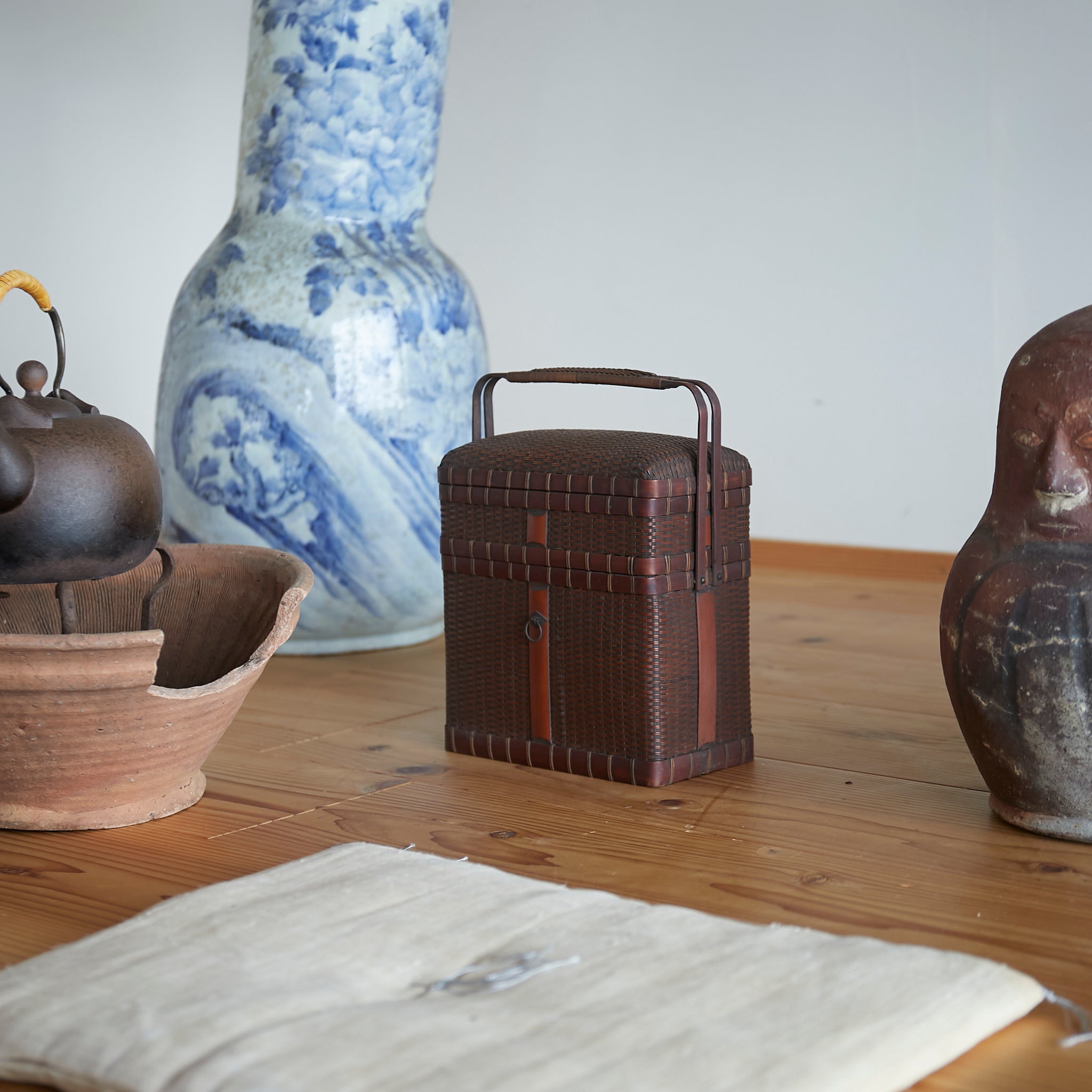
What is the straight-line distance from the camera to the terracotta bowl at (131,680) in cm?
104

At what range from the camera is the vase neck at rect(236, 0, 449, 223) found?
5.91 feet

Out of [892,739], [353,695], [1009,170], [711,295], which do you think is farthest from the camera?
[711,295]

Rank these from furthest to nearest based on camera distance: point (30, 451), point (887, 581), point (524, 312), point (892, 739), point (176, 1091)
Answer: point (524, 312)
point (887, 581)
point (892, 739)
point (30, 451)
point (176, 1091)

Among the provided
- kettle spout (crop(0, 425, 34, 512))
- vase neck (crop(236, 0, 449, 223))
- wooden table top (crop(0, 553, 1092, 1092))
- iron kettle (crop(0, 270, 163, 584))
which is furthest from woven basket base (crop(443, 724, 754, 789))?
vase neck (crop(236, 0, 449, 223))

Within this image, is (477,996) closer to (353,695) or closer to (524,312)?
(353,695)

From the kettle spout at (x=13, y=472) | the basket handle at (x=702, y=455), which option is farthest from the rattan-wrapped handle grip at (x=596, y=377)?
the kettle spout at (x=13, y=472)

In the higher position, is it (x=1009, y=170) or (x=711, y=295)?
(x=1009, y=170)

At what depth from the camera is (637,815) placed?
1187 millimetres

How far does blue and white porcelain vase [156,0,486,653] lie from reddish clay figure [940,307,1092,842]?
3.14 feet

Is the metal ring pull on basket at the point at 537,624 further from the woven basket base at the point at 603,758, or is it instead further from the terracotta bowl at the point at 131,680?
the terracotta bowl at the point at 131,680

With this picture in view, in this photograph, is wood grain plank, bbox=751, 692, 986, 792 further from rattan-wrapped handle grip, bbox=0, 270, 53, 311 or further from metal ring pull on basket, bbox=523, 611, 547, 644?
rattan-wrapped handle grip, bbox=0, 270, 53, 311

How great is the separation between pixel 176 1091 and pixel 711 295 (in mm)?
2227

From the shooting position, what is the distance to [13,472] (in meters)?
1.03

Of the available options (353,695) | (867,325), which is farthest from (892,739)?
(867,325)
